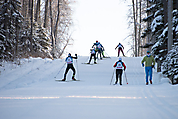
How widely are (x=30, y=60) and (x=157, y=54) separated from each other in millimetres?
10509

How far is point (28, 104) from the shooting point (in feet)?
23.4

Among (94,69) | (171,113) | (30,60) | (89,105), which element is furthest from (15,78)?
(171,113)

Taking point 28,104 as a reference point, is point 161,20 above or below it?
above

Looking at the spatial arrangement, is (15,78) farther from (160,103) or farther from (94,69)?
(160,103)

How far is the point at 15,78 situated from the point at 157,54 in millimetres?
10317

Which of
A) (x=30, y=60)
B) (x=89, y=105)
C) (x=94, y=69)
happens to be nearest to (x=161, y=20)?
(x=94, y=69)

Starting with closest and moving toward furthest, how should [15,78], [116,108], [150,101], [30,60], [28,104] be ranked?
[116,108] < [28,104] < [150,101] < [15,78] < [30,60]

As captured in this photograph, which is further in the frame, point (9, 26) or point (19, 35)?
point (19, 35)

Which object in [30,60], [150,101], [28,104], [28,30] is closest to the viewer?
[28,104]

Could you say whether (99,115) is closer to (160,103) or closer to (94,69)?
(160,103)

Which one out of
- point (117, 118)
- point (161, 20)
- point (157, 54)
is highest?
point (161, 20)

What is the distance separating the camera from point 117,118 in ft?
18.4

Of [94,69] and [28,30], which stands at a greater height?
[28,30]

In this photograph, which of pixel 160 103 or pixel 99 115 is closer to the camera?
pixel 99 115
